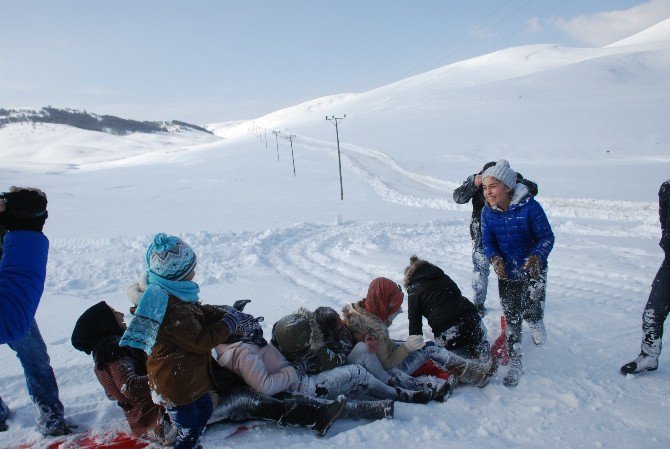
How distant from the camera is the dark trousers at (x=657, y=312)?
3600 millimetres

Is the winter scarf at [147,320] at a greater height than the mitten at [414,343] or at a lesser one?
greater

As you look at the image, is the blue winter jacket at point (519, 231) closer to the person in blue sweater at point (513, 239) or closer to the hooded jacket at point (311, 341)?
the person in blue sweater at point (513, 239)

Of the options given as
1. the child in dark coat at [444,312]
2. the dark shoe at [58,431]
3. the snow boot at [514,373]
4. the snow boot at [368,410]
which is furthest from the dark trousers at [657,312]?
the dark shoe at [58,431]

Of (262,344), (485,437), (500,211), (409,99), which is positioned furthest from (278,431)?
(409,99)

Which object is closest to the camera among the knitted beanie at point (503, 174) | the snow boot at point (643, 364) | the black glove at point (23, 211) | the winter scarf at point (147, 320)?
the black glove at point (23, 211)

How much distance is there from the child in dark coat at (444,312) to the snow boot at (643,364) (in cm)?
111

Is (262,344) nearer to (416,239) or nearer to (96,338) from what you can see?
(96,338)

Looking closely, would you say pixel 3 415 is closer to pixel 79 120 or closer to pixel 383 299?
pixel 383 299

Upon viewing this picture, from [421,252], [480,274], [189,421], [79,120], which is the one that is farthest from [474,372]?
[79,120]

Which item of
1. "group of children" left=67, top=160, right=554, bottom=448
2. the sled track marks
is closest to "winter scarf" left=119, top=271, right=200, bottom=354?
"group of children" left=67, top=160, right=554, bottom=448

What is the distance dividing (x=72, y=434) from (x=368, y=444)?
2075 mm

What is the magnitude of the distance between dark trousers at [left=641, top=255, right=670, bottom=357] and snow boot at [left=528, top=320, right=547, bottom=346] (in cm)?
83

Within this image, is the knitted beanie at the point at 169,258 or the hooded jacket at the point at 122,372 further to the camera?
the hooded jacket at the point at 122,372

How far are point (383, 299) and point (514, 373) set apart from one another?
3.97ft
